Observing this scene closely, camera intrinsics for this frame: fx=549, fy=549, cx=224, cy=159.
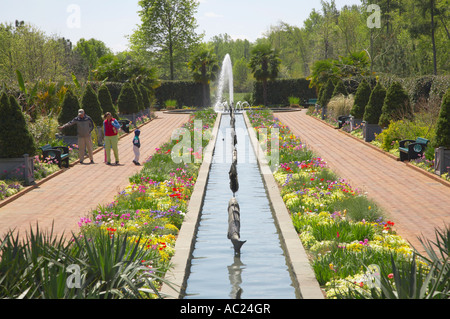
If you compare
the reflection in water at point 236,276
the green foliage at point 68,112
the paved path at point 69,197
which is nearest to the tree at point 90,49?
the green foliage at point 68,112

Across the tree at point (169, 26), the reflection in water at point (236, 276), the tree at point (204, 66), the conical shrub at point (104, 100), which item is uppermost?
the tree at point (169, 26)

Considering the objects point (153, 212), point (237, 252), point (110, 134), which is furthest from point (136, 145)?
point (237, 252)

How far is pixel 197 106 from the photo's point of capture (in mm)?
47438

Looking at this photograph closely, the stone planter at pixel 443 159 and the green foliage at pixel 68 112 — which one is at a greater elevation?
the green foliage at pixel 68 112

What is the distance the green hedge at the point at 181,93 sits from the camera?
153 feet

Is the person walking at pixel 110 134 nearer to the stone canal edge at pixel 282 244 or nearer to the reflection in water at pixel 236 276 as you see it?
the stone canal edge at pixel 282 244

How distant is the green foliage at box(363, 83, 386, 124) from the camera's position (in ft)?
68.6

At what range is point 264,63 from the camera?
46.3 meters

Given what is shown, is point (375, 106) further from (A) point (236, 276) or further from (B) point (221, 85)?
(B) point (221, 85)

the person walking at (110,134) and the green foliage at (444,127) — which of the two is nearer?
the green foliage at (444,127)

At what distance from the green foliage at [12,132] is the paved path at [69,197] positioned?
42.2 inches

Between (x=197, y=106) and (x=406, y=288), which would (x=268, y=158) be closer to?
(x=406, y=288)

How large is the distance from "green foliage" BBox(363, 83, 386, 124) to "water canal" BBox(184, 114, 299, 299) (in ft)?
29.9
